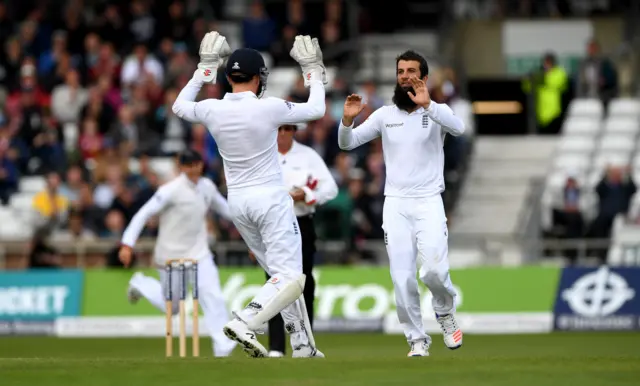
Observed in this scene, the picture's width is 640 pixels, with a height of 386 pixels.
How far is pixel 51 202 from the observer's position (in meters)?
29.4

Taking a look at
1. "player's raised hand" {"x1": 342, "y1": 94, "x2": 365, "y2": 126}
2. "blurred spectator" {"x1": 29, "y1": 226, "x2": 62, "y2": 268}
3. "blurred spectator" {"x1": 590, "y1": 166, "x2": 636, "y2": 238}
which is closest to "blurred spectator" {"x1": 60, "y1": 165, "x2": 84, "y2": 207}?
"blurred spectator" {"x1": 29, "y1": 226, "x2": 62, "y2": 268}

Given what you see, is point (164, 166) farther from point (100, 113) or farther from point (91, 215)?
point (100, 113)

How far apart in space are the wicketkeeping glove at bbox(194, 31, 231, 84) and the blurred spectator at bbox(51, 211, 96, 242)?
13.5 meters

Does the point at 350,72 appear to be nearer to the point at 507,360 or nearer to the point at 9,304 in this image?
the point at 9,304

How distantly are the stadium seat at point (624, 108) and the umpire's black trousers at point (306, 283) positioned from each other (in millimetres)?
14403

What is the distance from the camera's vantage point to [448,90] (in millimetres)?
29578

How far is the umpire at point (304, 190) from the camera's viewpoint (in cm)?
1681

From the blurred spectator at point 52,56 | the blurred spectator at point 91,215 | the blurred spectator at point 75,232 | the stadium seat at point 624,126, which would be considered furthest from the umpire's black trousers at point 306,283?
the blurred spectator at point 52,56

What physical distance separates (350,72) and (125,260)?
15.1m

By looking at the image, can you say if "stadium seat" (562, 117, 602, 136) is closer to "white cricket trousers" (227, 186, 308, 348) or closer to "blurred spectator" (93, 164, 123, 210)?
"blurred spectator" (93, 164, 123, 210)

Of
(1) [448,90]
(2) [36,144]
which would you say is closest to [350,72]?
(1) [448,90]

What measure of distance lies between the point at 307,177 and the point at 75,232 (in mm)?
11744

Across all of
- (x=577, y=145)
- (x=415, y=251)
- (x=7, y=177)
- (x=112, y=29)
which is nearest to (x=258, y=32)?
(x=112, y=29)

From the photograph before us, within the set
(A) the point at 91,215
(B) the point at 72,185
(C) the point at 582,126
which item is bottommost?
(A) the point at 91,215
